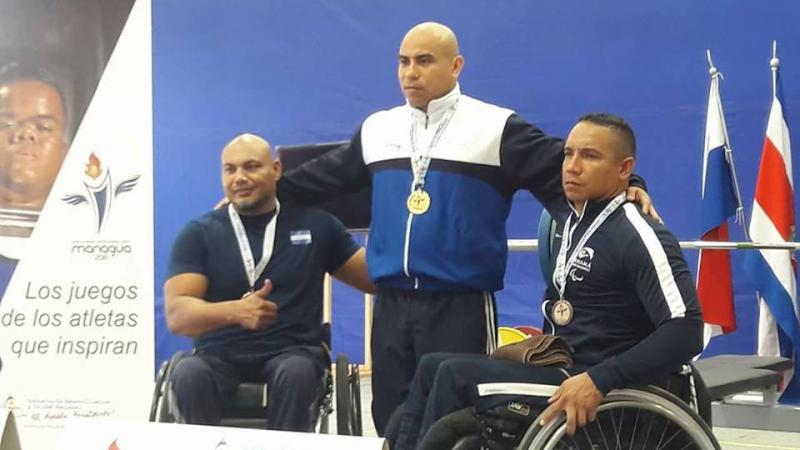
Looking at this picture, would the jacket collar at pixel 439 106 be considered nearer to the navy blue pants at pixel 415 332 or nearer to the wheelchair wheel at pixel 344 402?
the navy blue pants at pixel 415 332

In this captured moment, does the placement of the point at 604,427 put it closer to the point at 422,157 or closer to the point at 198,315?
the point at 422,157

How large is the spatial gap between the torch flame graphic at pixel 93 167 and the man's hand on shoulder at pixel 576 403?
1968mm

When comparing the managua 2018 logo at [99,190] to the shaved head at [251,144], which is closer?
the shaved head at [251,144]

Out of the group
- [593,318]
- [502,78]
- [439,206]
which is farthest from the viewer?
[502,78]

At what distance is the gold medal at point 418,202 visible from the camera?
262 cm

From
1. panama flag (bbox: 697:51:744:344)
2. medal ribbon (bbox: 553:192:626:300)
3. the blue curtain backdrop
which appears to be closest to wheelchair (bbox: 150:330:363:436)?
medal ribbon (bbox: 553:192:626:300)

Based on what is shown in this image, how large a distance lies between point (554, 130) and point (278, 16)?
207 cm

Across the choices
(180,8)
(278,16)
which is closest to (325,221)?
(278,16)

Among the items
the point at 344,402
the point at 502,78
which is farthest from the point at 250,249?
the point at 502,78

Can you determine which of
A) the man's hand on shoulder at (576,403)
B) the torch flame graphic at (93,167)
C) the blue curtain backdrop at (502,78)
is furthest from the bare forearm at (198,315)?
the blue curtain backdrop at (502,78)

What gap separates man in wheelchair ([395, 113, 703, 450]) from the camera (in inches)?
85.4

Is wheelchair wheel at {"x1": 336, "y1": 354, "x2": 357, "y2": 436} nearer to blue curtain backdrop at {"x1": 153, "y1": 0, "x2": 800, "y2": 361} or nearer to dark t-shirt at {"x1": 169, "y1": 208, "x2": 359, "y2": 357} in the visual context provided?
dark t-shirt at {"x1": 169, "y1": 208, "x2": 359, "y2": 357}

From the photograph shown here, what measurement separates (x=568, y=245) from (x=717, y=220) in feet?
6.47

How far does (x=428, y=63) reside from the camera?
8.73 feet
